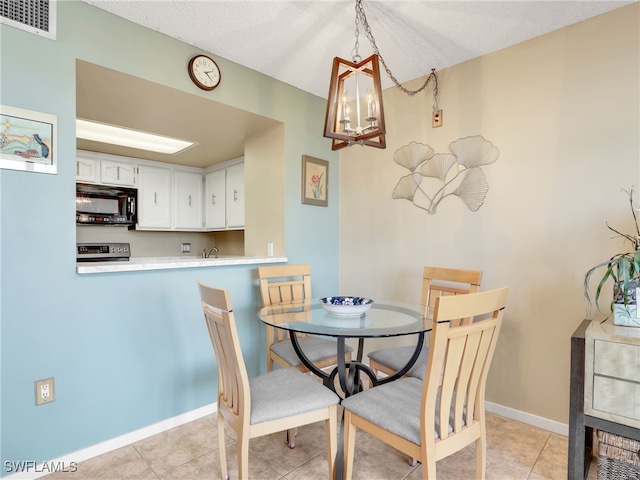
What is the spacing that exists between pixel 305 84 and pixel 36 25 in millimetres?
1712

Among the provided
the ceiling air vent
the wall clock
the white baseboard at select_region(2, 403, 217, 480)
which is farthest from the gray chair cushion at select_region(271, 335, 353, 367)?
the ceiling air vent

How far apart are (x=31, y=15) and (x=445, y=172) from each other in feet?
8.36

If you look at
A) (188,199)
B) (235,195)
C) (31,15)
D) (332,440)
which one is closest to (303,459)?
(332,440)

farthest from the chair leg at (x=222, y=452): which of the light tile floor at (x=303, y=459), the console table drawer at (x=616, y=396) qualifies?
the console table drawer at (x=616, y=396)

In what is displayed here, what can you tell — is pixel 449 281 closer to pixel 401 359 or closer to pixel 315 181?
pixel 401 359

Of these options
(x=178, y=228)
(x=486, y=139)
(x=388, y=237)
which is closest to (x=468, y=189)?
(x=486, y=139)

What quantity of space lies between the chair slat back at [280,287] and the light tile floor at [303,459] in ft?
2.05

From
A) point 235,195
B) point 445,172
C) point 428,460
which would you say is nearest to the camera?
point 428,460

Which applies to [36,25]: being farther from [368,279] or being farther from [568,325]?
[568,325]

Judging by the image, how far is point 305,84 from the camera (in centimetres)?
280

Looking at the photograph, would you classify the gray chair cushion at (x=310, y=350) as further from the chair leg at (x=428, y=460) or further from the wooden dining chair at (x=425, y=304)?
the chair leg at (x=428, y=460)

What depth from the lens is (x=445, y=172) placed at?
8.31 ft

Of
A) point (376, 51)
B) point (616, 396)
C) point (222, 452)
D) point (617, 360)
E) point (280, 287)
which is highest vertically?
point (376, 51)

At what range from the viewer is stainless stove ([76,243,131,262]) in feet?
12.0
